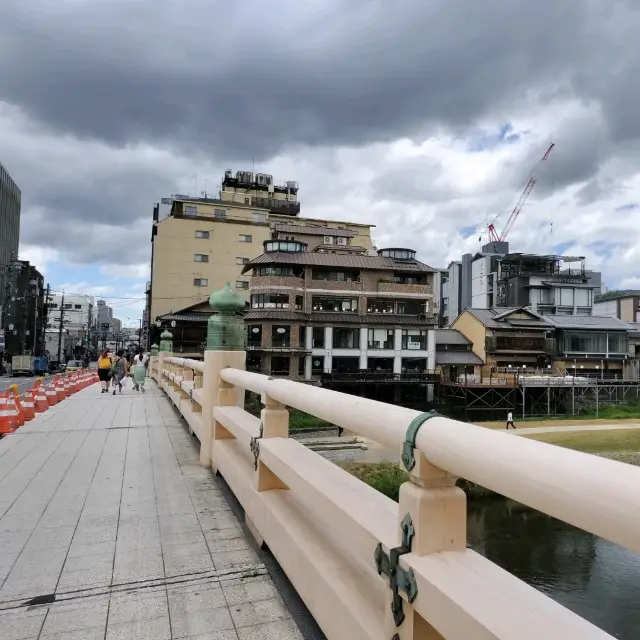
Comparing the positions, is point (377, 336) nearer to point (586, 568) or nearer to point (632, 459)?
point (632, 459)

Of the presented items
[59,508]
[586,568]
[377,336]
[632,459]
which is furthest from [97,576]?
[377,336]

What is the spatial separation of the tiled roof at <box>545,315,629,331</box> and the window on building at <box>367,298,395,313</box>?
1693 cm

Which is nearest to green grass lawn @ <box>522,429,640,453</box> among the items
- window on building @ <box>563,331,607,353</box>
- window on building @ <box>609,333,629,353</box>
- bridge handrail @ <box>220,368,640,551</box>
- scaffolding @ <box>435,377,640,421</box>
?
scaffolding @ <box>435,377,640,421</box>

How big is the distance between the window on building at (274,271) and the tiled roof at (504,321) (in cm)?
1797

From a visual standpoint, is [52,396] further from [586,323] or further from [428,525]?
[586,323]

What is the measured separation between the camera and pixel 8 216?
65.2m

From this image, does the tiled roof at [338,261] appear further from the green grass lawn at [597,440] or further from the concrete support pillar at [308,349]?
the green grass lawn at [597,440]

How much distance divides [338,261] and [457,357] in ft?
45.0

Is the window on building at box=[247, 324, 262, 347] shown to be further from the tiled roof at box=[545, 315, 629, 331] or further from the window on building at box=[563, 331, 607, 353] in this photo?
the window on building at box=[563, 331, 607, 353]

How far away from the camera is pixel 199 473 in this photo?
4.92m

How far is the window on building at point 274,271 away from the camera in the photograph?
35.7 meters

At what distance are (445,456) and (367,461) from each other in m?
21.2

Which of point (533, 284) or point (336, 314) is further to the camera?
point (533, 284)

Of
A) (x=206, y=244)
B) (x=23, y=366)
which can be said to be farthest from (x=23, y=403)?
(x=206, y=244)
